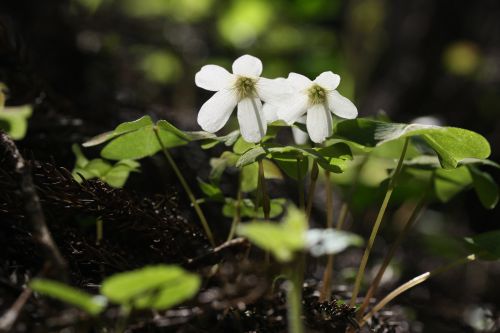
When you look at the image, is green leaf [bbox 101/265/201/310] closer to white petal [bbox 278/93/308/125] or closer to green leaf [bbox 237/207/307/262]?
green leaf [bbox 237/207/307/262]

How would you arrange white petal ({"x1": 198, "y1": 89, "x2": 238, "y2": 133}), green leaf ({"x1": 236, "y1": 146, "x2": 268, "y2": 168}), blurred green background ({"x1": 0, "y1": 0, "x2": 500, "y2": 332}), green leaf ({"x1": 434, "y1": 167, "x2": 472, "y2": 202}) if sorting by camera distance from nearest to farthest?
green leaf ({"x1": 236, "y1": 146, "x2": 268, "y2": 168}) < white petal ({"x1": 198, "y1": 89, "x2": 238, "y2": 133}) < green leaf ({"x1": 434, "y1": 167, "x2": 472, "y2": 202}) < blurred green background ({"x1": 0, "y1": 0, "x2": 500, "y2": 332})

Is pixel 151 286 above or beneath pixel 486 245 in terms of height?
above

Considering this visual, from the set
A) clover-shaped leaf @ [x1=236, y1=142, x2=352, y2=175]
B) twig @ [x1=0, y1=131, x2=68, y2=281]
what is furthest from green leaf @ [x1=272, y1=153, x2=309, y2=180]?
twig @ [x1=0, y1=131, x2=68, y2=281]

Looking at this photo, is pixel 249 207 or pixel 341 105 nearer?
pixel 341 105

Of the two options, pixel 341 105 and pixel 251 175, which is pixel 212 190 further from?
pixel 341 105

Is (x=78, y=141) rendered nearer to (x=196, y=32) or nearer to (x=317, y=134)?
(x=317, y=134)

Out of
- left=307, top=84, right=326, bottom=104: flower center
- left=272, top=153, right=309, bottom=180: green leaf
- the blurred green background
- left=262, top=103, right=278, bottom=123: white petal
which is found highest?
left=307, top=84, right=326, bottom=104: flower center

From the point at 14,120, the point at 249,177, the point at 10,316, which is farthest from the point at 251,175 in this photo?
the point at 10,316
